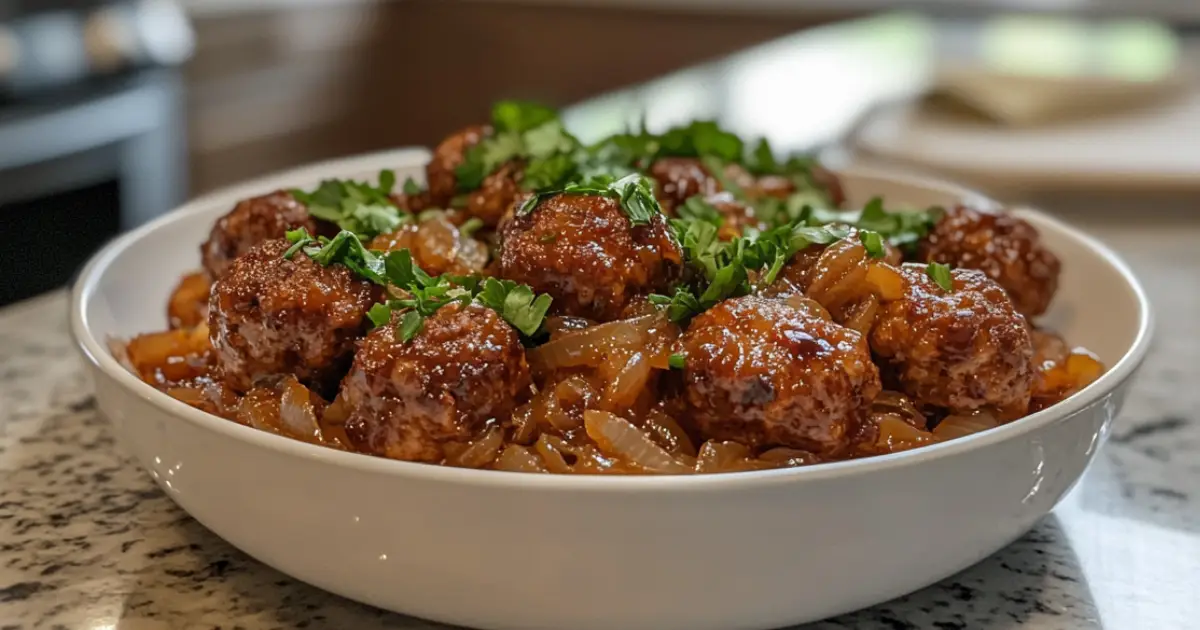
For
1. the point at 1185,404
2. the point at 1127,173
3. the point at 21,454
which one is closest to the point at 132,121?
the point at 21,454

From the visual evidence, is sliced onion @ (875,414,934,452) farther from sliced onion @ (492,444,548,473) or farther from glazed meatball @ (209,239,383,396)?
glazed meatball @ (209,239,383,396)

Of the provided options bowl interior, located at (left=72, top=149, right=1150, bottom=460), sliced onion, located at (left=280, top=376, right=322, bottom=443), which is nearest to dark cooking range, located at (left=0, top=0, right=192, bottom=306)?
Answer: bowl interior, located at (left=72, top=149, right=1150, bottom=460)

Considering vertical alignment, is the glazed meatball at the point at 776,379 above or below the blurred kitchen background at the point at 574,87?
above

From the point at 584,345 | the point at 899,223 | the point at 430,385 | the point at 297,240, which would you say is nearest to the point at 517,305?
the point at 584,345

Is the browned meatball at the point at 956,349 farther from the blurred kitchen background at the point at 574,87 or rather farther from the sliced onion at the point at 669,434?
the blurred kitchen background at the point at 574,87

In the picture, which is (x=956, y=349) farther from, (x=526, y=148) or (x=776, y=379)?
(x=526, y=148)

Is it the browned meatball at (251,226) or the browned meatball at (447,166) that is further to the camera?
the browned meatball at (447,166)

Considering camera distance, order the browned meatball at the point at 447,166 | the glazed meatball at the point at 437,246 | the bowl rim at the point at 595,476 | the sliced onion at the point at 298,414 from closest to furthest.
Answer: the bowl rim at the point at 595,476 < the sliced onion at the point at 298,414 < the glazed meatball at the point at 437,246 < the browned meatball at the point at 447,166

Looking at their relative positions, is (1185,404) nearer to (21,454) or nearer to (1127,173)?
(1127,173)

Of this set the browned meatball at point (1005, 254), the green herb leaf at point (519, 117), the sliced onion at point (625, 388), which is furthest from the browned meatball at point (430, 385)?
the browned meatball at point (1005, 254)
